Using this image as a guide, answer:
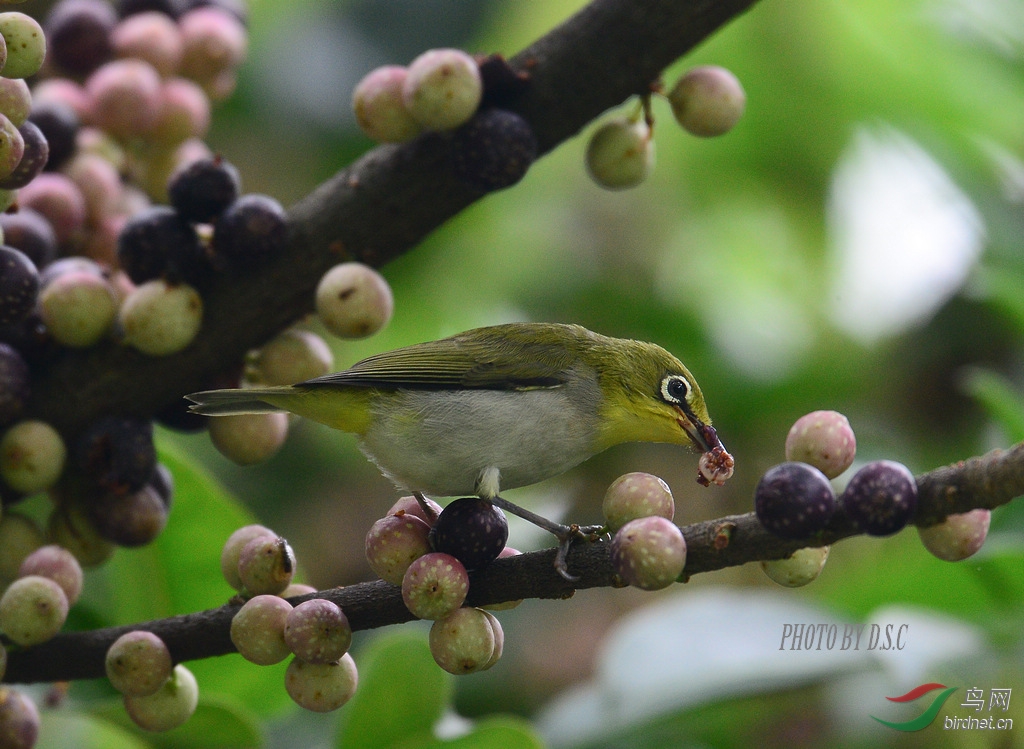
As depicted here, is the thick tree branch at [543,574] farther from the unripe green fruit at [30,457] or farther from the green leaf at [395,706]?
the green leaf at [395,706]

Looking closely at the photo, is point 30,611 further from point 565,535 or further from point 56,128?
point 56,128

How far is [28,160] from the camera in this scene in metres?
1.59

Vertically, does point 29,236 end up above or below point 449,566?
above

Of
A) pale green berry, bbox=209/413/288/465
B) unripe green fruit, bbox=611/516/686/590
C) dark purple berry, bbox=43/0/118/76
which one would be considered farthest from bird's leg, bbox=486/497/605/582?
dark purple berry, bbox=43/0/118/76

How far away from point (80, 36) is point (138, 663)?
5.30ft

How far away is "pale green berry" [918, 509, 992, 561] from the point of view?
128 cm

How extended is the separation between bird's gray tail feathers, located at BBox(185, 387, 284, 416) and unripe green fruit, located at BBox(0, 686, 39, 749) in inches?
21.1

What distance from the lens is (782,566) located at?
140 cm

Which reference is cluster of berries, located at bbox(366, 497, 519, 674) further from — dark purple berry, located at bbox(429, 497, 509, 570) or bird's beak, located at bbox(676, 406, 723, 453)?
bird's beak, located at bbox(676, 406, 723, 453)

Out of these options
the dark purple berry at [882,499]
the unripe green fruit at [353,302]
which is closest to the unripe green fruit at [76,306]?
the unripe green fruit at [353,302]

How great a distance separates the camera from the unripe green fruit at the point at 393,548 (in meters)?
1.51

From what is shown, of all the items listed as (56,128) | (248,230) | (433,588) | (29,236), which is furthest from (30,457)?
(433,588)

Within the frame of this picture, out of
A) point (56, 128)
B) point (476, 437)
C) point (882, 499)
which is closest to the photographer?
point (882, 499)

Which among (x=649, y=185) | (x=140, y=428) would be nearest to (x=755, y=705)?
(x=140, y=428)
